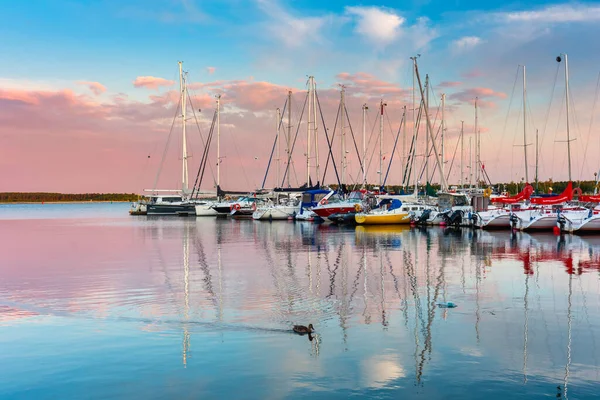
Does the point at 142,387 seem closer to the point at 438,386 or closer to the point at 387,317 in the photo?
the point at 438,386

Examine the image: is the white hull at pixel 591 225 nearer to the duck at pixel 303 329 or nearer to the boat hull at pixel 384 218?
the boat hull at pixel 384 218

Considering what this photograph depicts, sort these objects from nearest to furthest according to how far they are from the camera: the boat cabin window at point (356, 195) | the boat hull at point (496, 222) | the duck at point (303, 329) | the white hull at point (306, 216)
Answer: the duck at point (303, 329), the boat hull at point (496, 222), the boat cabin window at point (356, 195), the white hull at point (306, 216)

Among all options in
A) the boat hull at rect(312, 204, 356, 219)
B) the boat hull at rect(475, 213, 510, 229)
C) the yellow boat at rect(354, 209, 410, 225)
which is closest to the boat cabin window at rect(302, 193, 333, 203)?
the boat hull at rect(312, 204, 356, 219)

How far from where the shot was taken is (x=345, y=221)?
67.2m

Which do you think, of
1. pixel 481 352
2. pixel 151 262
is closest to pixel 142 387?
pixel 481 352

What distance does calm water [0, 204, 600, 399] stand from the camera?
10.8 m

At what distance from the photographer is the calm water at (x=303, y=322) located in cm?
1080

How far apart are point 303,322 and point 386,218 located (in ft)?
154

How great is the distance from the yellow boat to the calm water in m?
30.9

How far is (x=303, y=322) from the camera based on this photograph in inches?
613

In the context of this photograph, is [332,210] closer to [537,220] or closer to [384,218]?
[384,218]

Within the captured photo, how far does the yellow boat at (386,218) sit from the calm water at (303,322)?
30.9 m

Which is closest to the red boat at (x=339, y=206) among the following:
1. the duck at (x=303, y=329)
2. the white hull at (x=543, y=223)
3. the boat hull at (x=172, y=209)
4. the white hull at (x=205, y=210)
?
the white hull at (x=543, y=223)

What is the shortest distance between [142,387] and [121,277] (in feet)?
49.9
